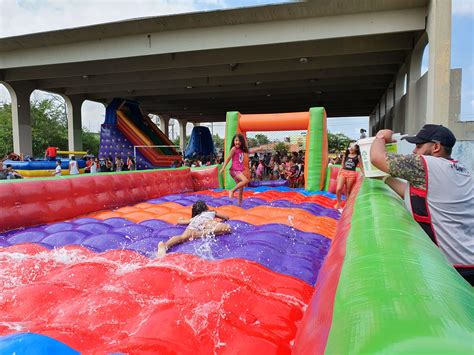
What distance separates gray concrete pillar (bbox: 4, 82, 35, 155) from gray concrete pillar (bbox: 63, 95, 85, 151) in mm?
2401

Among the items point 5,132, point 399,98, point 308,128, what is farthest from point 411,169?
point 5,132

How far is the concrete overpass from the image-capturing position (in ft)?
28.1

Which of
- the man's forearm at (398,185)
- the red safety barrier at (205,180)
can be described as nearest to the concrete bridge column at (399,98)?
the red safety barrier at (205,180)

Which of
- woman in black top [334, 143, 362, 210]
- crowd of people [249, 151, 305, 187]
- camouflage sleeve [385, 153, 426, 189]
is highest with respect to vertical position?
camouflage sleeve [385, 153, 426, 189]

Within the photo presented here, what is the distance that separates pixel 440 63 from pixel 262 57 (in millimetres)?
5422

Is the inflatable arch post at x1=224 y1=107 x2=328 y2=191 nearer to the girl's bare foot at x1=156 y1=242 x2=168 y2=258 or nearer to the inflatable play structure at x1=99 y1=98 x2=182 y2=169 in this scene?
the girl's bare foot at x1=156 y1=242 x2=168 y2=258

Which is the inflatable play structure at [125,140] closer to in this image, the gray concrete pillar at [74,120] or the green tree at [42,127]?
the gray concrete pillar at [74,120]

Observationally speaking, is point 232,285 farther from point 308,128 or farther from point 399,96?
point 399,96

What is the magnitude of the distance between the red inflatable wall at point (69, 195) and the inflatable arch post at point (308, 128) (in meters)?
2.09

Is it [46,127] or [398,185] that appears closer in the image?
[398,185]

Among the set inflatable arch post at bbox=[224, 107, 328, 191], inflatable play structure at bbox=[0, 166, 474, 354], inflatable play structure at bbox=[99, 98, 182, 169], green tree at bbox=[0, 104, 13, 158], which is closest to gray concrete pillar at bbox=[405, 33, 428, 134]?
inflatable arch post at bbox=[224, 107, 328, 191]

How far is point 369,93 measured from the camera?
698 inches

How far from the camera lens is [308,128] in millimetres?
7371

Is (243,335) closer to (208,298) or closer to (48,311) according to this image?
(208,298)
